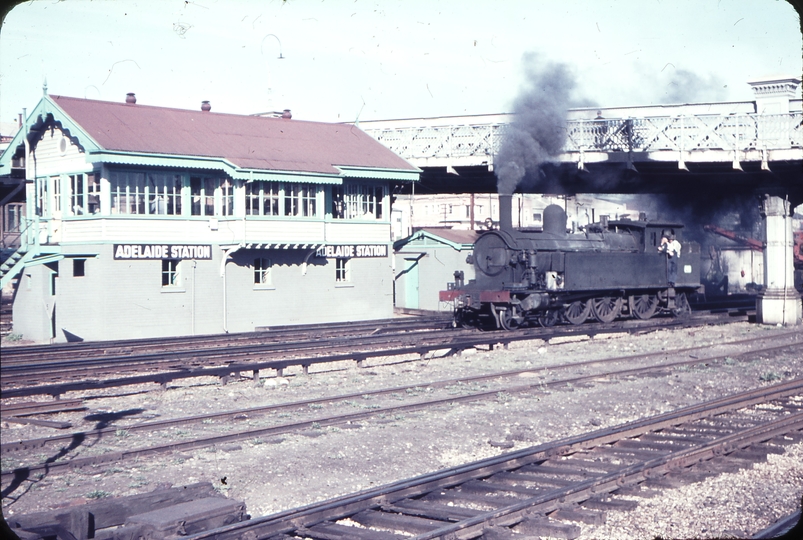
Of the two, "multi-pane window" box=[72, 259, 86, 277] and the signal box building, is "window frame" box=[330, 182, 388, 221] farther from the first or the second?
"multi-pane window" box=[72, 259, 86, 277]

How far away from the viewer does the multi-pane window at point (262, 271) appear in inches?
1050

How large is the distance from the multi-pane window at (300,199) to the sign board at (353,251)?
134cm

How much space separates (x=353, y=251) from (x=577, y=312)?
8470mm

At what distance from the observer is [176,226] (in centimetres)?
2477

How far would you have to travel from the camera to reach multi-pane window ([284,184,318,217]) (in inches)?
1063

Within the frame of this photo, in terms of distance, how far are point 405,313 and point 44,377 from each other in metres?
19.5

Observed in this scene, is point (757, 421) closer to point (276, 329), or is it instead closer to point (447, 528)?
point (447, 528)

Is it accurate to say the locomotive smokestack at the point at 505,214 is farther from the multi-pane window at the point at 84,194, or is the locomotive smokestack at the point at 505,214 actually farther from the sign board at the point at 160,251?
the multi-pane window at the point at 84,194

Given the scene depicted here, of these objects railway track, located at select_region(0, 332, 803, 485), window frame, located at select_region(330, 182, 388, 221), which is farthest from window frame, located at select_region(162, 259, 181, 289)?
railway track, located at select_region(0, 332, 803, 485)

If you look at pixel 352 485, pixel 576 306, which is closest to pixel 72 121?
pixel 576 306

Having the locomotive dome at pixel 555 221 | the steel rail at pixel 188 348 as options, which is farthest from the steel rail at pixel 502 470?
the locomotive dome at pixel 555 221

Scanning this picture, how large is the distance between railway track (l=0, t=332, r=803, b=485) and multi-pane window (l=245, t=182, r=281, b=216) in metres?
13.0

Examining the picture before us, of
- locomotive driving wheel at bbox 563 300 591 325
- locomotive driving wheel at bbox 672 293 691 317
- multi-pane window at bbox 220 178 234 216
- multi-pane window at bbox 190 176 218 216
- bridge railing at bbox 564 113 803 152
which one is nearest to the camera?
locomotive driving wheel at bbox 563 300 591 325

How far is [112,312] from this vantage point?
2302 centimetres
